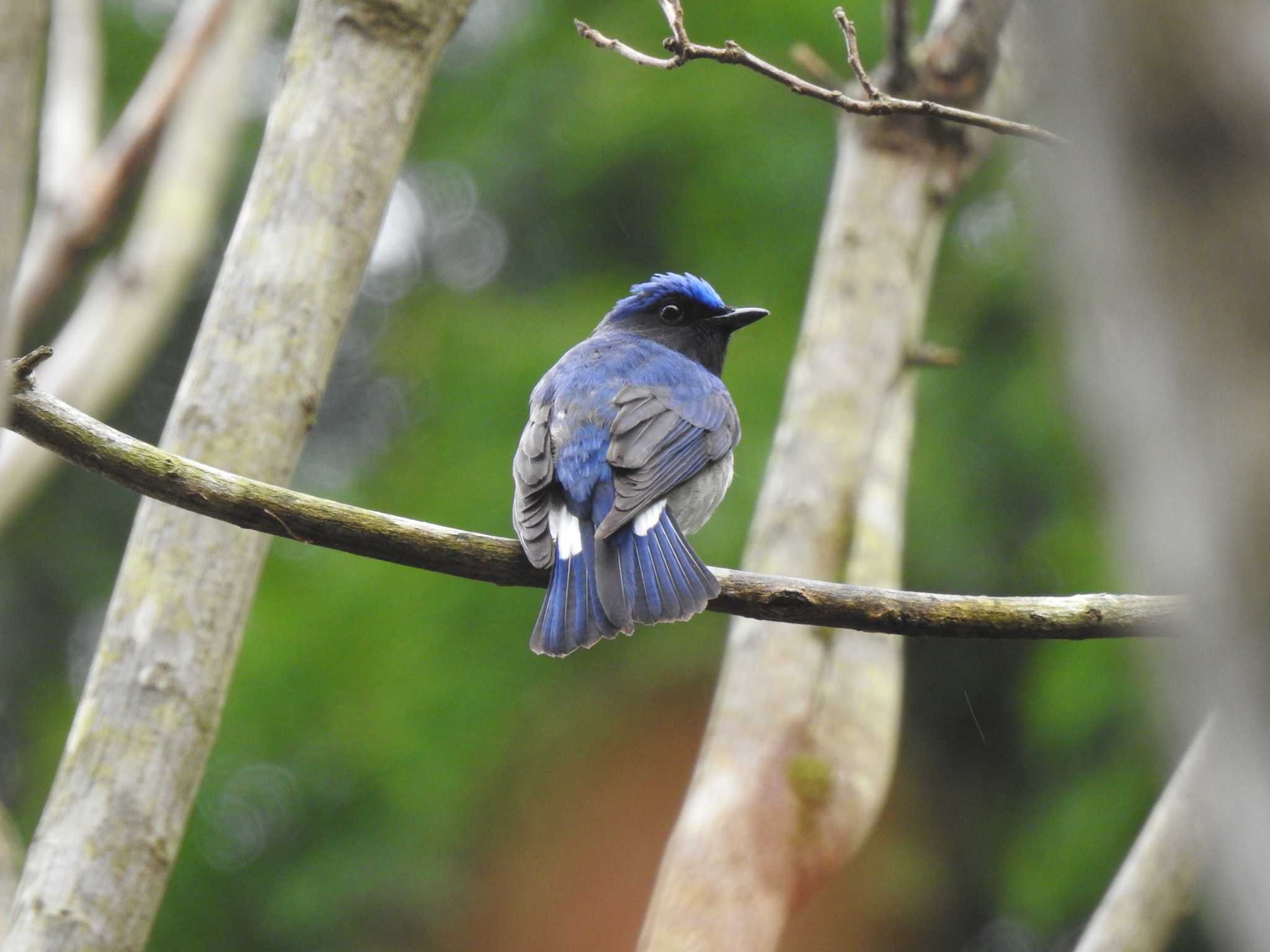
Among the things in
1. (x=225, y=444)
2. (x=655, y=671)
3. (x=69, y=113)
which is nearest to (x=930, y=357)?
(x=655, y=671)

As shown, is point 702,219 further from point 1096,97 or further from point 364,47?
point 1096,97

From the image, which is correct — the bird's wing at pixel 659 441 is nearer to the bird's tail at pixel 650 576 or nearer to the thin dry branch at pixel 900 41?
the bird's tail at pixel 650 576

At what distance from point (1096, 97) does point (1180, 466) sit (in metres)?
0.31

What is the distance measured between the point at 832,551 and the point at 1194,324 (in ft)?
14.4

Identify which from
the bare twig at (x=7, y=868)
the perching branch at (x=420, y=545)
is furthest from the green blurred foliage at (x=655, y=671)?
the perching branch at (x=420, y=545)

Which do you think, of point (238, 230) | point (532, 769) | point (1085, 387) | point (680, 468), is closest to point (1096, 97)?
point (1085, 387)

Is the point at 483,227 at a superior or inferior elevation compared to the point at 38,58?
superior

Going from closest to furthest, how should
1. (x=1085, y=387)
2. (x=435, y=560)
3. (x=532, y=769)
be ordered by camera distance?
1. (x=1085, y=387)
2. (x=435, y=560)
3. (x=532, y=769)

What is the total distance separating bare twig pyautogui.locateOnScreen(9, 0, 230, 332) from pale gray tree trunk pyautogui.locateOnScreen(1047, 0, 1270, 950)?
566 cm

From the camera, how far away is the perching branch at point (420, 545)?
3211 millimetres

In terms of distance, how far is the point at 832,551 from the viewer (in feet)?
18.0

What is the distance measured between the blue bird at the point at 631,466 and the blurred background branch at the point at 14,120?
226cm

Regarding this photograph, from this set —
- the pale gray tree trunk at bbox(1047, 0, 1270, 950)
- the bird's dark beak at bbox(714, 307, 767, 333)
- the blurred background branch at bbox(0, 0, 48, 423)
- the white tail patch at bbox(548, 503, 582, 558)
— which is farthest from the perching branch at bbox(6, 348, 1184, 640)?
the bird's dark beak at bbox(714, 307, 767, 333)

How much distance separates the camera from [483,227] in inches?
461
